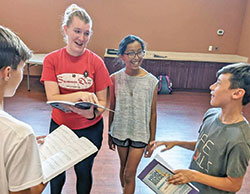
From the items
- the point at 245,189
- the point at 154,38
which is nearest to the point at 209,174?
the point at 245,189

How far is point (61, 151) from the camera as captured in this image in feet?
3.48

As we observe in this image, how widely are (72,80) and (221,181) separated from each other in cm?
100

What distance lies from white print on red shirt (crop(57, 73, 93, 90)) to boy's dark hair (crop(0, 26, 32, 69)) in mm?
593

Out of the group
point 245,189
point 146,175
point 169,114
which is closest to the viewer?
point 146,175

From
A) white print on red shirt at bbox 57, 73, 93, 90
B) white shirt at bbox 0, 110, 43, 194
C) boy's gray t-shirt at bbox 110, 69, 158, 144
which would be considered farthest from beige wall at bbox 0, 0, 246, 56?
white shirt at bbox 0, 110, 43, 194

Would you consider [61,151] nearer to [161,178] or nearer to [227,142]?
[161,178]

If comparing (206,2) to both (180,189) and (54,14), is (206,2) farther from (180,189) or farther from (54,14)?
(180,189)

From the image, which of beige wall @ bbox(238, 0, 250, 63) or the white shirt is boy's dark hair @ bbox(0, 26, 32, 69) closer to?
the white shirt

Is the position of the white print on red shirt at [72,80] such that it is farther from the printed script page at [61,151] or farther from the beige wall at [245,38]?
the beige wall at [245,38]

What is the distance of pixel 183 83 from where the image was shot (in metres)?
5.18

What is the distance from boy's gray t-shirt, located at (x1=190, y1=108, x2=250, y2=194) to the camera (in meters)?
0.95

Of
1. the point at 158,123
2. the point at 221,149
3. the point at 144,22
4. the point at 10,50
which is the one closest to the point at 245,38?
the point at 144,22

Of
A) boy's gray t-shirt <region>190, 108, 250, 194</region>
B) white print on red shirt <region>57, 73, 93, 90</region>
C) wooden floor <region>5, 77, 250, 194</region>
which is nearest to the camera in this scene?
boy's gray t-shirt <region>190, 108, 250, 194</region>

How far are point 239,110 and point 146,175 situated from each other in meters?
0.56
